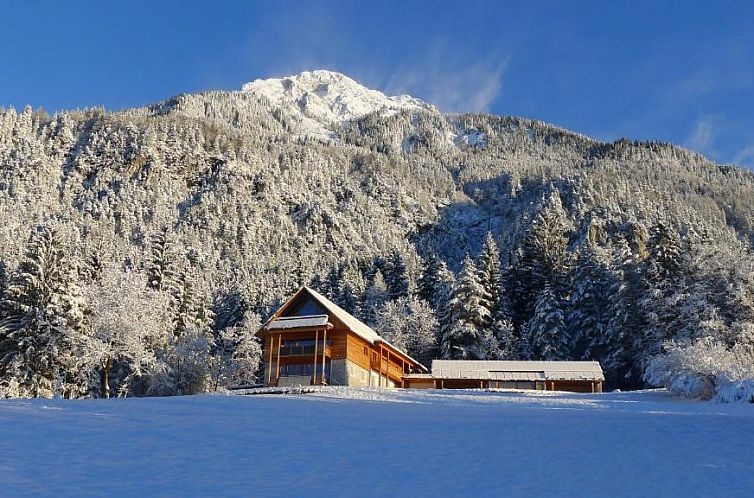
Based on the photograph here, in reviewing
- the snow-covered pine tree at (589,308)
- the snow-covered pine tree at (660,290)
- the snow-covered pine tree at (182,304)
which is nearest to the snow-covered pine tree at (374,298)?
the snow-covered pine tree at (182,304)

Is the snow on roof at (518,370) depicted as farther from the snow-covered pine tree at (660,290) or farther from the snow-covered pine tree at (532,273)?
the snow-covered pine tree at (532,273)

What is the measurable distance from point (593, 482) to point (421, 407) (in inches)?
562

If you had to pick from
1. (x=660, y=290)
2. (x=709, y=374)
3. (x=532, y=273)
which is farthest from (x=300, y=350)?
(x=532, y=273)

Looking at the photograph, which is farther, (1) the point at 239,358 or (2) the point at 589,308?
(1) the point at 239,358

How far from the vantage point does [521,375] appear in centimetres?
5094

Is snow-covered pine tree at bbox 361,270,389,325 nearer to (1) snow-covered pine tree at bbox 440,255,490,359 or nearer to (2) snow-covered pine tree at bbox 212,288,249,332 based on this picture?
(1) snow-covered pine tree at bbox 440,255,490,359

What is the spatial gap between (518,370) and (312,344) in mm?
16548

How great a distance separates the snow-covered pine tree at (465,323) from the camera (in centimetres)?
5991

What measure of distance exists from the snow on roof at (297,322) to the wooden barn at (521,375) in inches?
439

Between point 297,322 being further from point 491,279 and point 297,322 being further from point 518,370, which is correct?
point 491,279

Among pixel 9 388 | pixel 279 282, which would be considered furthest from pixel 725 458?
pixel 279 282

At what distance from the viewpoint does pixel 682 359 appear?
34375 mm

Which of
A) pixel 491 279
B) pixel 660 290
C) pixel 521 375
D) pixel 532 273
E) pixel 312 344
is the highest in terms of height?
pixel 532 273

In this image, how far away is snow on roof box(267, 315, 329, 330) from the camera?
151ft
